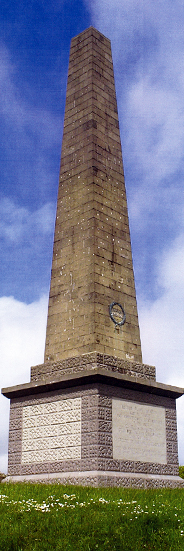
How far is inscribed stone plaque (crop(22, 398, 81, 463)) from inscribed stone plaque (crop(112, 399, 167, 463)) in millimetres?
1083

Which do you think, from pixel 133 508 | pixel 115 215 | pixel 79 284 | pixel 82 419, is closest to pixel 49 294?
pixel 79 284

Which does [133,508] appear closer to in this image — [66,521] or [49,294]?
[66,521]

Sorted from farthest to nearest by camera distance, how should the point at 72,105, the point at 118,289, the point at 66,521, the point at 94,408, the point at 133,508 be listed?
the point at 72,105
the point at 118,289
the point at 94,408
the point at 133,508
the point at 66,521

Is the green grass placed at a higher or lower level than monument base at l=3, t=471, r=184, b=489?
lower

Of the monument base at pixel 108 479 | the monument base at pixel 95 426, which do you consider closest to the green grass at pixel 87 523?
the monument base at pixel 108 479

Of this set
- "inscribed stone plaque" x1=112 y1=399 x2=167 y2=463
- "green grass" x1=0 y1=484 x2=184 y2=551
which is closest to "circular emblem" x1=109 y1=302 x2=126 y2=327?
"inscribed stone plaque" x1=112 y1=399 x2=167 y2=463

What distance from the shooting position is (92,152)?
19.7m

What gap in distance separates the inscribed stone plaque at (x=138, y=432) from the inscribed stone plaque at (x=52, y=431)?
1083mm

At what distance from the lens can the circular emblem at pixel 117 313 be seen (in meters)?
18.0

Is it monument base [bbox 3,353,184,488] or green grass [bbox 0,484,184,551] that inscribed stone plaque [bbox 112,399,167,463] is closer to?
monument base [bbox 3,353,184,488]

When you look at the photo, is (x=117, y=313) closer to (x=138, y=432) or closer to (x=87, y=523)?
(x=138, y=432)

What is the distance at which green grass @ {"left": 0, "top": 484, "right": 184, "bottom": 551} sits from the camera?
9109 millimetres

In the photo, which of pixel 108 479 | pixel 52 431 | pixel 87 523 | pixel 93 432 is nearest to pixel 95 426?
pixel 93 432

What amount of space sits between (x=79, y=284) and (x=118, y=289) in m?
1.32
